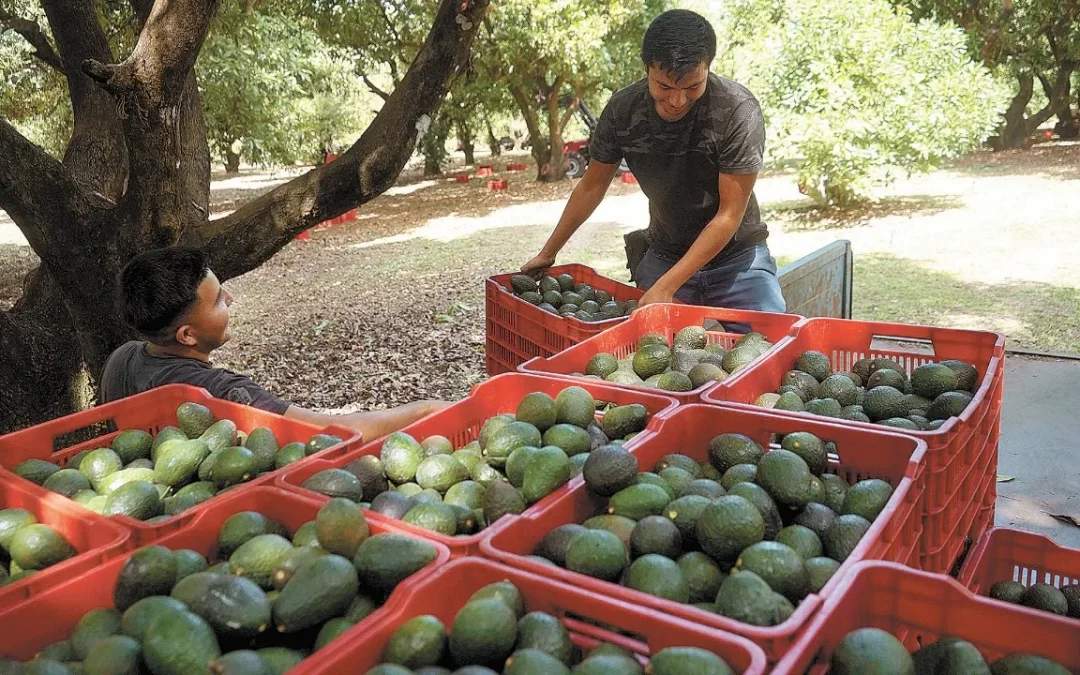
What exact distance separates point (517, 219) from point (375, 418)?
1359 centimetres

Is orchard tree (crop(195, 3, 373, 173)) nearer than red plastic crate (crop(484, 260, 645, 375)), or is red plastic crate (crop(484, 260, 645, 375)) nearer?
red plastic crate (crop(484, 260, 645, 375))

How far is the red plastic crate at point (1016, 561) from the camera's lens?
7.55 feet

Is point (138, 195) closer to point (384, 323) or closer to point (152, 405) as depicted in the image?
point (152, 405)

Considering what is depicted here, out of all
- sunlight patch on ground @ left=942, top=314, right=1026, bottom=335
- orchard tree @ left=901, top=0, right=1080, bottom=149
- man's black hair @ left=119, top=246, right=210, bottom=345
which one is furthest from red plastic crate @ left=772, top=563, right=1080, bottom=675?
orchard tree @ left=901, top=0, right=1080, bottom=149

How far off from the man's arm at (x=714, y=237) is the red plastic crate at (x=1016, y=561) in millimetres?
1794

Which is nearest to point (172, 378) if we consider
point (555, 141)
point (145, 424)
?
point (145, 424)

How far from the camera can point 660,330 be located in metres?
3.81

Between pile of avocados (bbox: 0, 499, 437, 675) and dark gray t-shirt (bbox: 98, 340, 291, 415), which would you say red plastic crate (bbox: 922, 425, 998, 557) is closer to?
pile of avocados (bbox: 0, 499, 437, 675)

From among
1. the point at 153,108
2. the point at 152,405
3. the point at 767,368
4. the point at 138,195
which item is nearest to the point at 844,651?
the point at 767,368

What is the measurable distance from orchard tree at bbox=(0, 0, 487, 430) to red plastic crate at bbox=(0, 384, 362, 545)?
1.59 meters

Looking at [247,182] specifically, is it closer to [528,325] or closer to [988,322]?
[988,322]

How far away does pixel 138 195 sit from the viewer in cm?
432

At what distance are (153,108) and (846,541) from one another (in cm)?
355

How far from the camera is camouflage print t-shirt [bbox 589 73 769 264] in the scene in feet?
12.8
